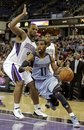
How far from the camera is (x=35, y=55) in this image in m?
7.13

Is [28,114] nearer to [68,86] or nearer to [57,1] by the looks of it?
[68,86]

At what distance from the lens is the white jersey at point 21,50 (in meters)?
7.31

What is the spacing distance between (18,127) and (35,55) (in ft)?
4.77

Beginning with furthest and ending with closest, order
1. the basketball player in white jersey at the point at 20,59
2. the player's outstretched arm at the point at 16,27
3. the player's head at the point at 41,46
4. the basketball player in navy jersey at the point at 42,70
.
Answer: the basketball player in white jersey at the point at 20,59 → the player's outstretched arm at the point at 16,27 → the player's head at the point at 41,46 → the basketball player in navy jersey at the point at 42,70

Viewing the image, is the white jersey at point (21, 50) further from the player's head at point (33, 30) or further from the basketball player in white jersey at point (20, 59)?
the player's head at point (33, 30)

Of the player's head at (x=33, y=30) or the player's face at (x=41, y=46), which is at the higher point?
the player's head at (x=33, y=30)

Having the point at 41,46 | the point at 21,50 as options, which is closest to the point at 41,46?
the point at 41,46

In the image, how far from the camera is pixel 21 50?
7.36 meters

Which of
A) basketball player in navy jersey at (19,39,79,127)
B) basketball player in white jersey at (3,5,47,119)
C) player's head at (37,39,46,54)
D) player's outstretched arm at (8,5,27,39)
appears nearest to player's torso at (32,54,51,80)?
basketball player in navy jersey at (19,39,79,127)

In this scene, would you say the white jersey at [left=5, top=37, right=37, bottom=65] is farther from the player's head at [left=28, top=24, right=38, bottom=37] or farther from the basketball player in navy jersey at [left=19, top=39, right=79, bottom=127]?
the basketball player in navy jersey at [left=19, top=39, right=79, bottom=127]

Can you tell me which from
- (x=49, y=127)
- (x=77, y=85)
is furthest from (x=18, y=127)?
(x=77, y=85)

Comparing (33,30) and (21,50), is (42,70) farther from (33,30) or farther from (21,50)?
(33,30)

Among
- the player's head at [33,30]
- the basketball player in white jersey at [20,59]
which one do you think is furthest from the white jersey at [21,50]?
the player's head at [33,30]

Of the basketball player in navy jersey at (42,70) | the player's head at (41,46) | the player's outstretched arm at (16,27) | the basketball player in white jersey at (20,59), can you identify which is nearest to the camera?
the basketball player in navy jersey at (42,70)
